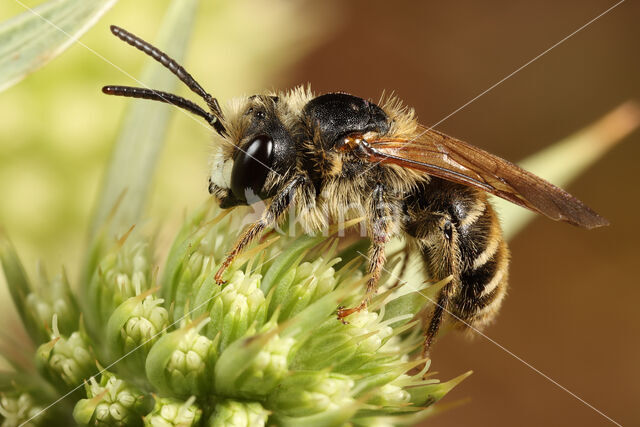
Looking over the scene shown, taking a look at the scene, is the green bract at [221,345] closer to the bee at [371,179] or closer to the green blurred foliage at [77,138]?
the bee at [371,179]

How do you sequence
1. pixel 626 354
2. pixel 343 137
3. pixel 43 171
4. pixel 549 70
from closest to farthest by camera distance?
1. pixel 343 137
2. pixel 43 171
3. pixel 626 354
4. pixel 549 70

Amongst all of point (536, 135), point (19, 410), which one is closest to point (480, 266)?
point (19, 410)

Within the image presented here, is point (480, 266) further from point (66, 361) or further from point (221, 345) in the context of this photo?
point (66, 361)

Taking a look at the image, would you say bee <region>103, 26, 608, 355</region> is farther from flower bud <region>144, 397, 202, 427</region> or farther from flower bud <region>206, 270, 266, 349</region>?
flower bud <region>144, 397, 202, 427</region>

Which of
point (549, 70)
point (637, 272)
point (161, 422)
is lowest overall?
point (161, 422)

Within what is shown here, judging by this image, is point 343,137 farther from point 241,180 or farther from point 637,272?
point 637,272

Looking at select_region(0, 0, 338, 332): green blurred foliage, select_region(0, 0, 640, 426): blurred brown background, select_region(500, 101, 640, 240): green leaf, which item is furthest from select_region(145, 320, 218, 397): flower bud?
select_region(0, 0, 640, 426): blurred brown background

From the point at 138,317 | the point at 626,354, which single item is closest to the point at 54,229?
the point at 138,317
